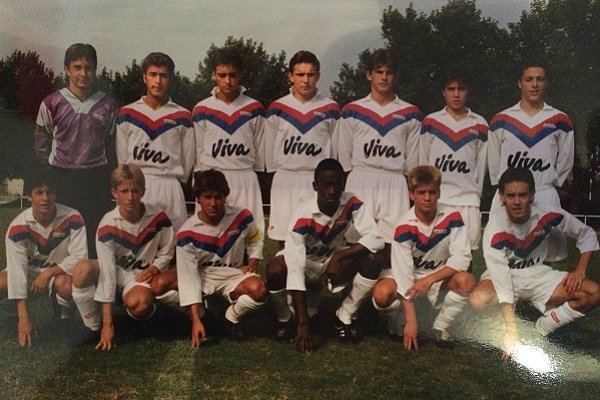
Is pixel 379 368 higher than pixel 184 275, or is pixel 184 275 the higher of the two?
pixel 184 275

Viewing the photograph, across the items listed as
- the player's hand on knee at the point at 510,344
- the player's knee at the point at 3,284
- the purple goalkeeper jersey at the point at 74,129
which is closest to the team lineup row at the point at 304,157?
the purple goalkeeper jersey at the point at 74,129

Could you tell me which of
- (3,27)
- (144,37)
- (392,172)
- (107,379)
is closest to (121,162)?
(144,37)

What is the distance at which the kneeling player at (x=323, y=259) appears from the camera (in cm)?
226

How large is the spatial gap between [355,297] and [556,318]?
74cm

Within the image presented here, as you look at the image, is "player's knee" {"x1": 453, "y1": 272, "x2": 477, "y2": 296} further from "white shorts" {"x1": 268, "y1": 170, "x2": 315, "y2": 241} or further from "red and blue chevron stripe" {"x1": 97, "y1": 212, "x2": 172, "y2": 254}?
"red and blue chevron stripe" {"x1": 97, "y1": 212, "x2": 172, "y2": 254}

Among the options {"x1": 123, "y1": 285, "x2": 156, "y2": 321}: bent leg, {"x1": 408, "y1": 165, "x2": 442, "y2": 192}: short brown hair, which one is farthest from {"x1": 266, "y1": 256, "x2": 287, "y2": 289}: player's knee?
{"x1": 408, "y1": 165, "x2": 442, "y2": 192}: short brown hair

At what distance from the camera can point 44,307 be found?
7.55 ft

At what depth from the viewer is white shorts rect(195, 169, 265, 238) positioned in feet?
7.43

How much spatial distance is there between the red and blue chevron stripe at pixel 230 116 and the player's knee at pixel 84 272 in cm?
64

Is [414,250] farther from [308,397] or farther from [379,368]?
[308,397]

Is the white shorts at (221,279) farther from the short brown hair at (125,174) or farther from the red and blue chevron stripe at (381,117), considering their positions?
the red and blue chevron stripe at (381,117)

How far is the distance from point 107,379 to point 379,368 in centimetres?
A: 94

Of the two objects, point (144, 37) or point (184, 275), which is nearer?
point (144, 37)

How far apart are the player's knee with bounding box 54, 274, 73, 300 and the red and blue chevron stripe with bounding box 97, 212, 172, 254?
0.19m
